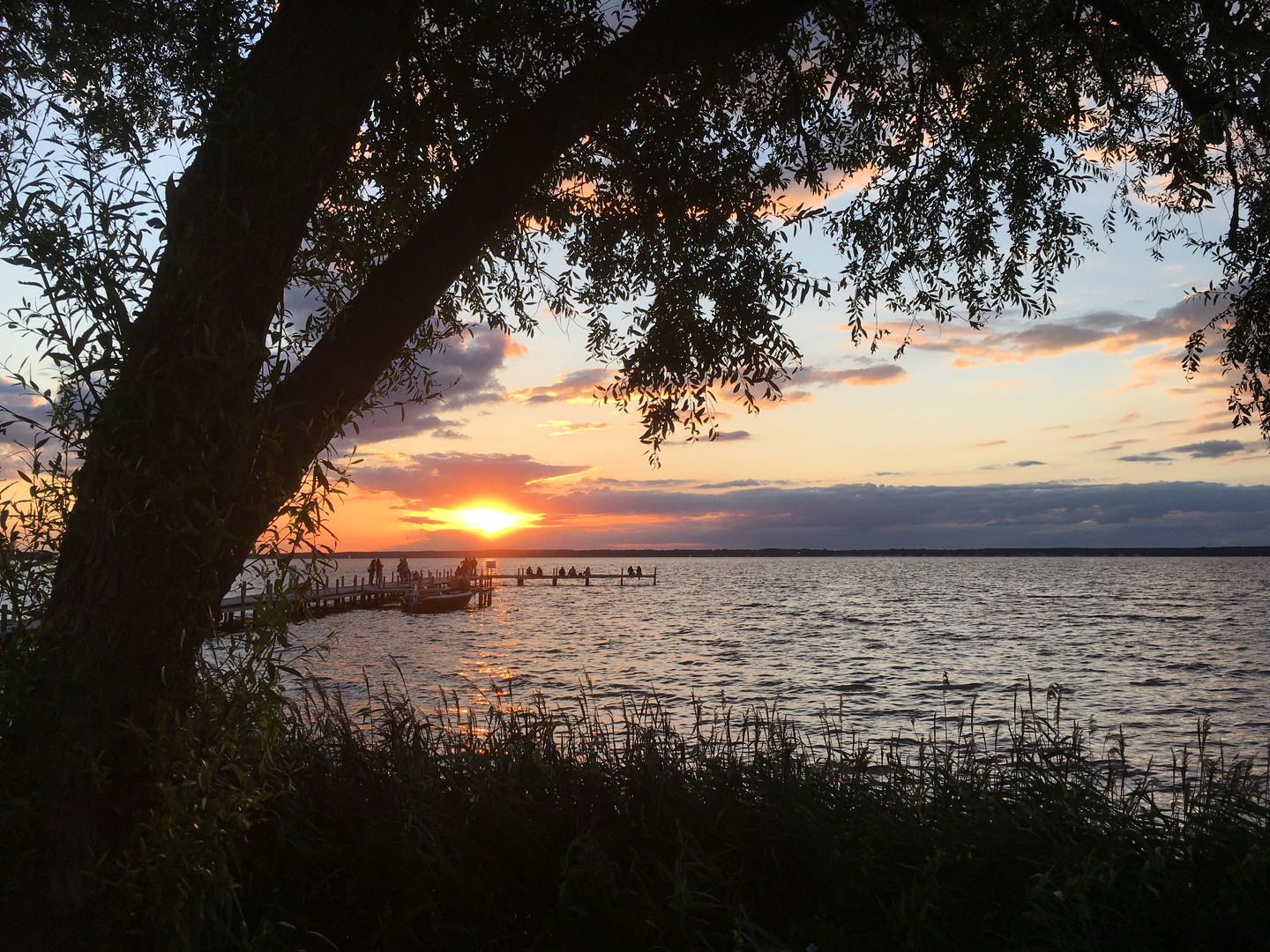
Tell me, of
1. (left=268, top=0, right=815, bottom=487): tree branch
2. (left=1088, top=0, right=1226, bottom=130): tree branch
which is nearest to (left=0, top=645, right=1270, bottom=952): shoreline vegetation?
(left=268, top=0, right=815, bottom=487): tree branch

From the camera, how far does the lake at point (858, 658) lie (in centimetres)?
2311

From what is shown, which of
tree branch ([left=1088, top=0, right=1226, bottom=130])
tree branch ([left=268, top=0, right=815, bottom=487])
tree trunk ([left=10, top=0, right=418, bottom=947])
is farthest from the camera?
tree branch ([left=1088, top=0, right=1226, bottom=130])

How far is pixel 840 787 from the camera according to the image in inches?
212

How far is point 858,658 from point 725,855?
33681mm

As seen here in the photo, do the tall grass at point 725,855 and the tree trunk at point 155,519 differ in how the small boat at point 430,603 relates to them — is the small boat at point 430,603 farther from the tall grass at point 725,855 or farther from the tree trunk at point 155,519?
the tree trunk at point 155,519

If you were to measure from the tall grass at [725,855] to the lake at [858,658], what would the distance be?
105cm

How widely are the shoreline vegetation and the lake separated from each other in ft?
3.69

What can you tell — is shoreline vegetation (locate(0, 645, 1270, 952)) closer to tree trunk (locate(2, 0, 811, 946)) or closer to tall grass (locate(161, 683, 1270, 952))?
tall grass (locate(161, 683, 1270, 952))

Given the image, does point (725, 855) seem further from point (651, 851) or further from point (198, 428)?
point (198, 428)

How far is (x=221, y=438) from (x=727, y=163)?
18.8ft

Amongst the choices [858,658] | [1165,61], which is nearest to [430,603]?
[858,658]

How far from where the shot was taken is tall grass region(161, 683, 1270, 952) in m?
3.92

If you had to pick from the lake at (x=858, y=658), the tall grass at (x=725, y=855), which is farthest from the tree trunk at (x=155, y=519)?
the lake at (x=858, y=658)

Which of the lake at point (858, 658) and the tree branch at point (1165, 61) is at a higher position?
the tree branch at point (1165, 61)
